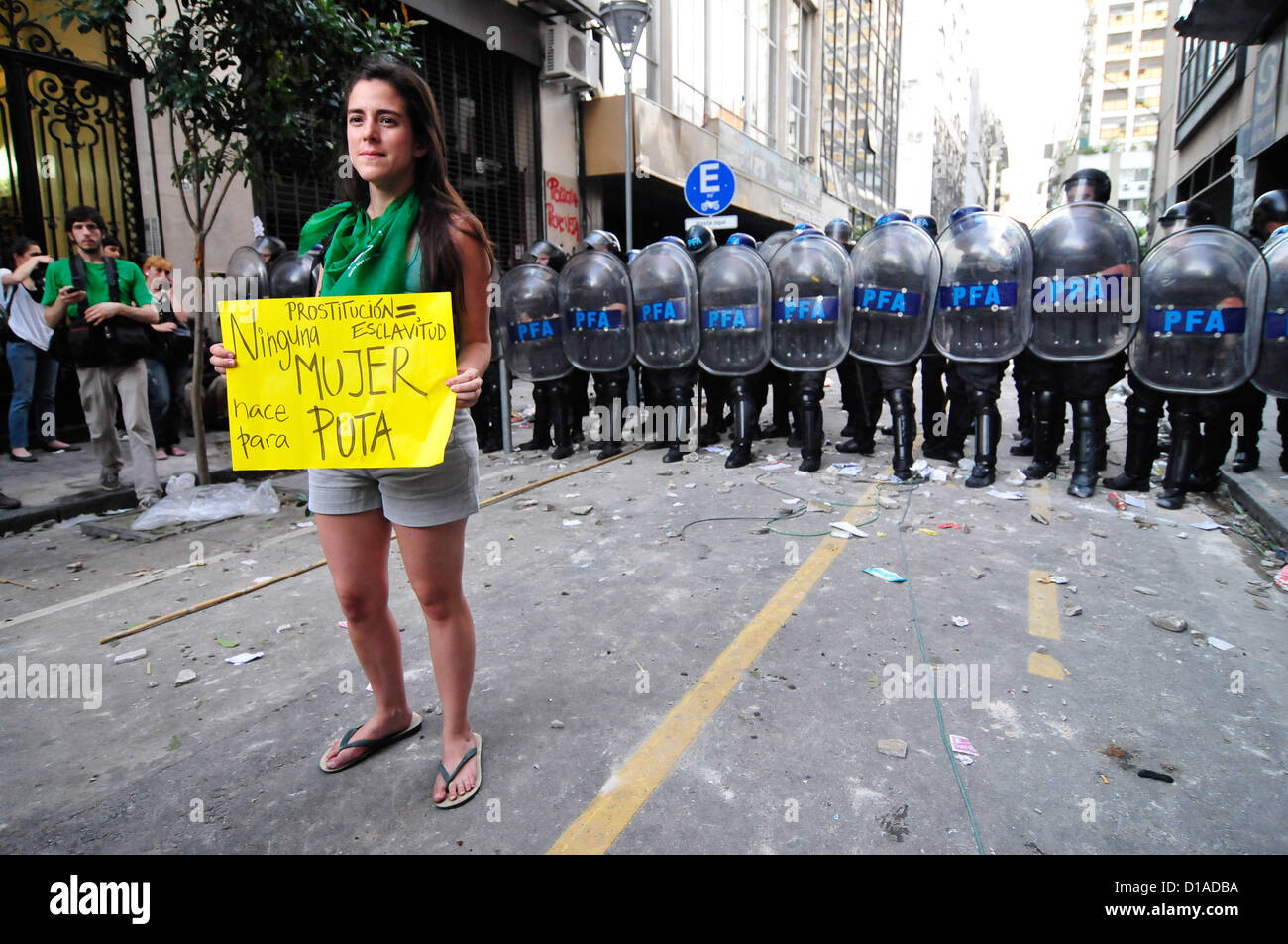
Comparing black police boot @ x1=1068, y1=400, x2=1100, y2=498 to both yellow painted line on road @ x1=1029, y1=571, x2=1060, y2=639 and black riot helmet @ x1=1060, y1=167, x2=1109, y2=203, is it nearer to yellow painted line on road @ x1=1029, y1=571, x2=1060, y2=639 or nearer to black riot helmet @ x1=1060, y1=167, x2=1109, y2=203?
black riot helmet @ x1=1060, y1=167, x2=1109, y2=203

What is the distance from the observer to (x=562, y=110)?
14.3 meters

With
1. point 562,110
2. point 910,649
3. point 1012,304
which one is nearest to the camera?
point 910,649

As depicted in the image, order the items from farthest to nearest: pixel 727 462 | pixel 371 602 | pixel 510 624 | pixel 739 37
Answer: pixel 739 37 < pixel 727 462 < pixel 510 624 < pixel 371 602

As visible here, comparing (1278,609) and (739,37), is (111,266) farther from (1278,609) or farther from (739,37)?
(739,37)

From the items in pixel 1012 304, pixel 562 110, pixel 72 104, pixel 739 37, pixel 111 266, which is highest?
pixel 739 37

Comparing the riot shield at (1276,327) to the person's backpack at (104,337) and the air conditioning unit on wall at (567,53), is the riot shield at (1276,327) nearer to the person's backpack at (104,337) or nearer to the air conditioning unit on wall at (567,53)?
the person's backpack at (104,337)

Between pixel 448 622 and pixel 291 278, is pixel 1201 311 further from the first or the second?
pixel 291 278

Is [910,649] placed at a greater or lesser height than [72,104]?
lesser

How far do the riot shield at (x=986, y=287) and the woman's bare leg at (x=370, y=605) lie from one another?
486 centimetres

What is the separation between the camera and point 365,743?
2561 mm

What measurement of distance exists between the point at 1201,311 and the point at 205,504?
22.7ft

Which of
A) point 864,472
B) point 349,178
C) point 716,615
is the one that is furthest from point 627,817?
point 864,472

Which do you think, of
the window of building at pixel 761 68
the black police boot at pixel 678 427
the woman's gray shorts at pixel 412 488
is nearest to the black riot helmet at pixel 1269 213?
the black police boot at pixel 678 427

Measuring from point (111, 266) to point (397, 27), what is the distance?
2840mm
